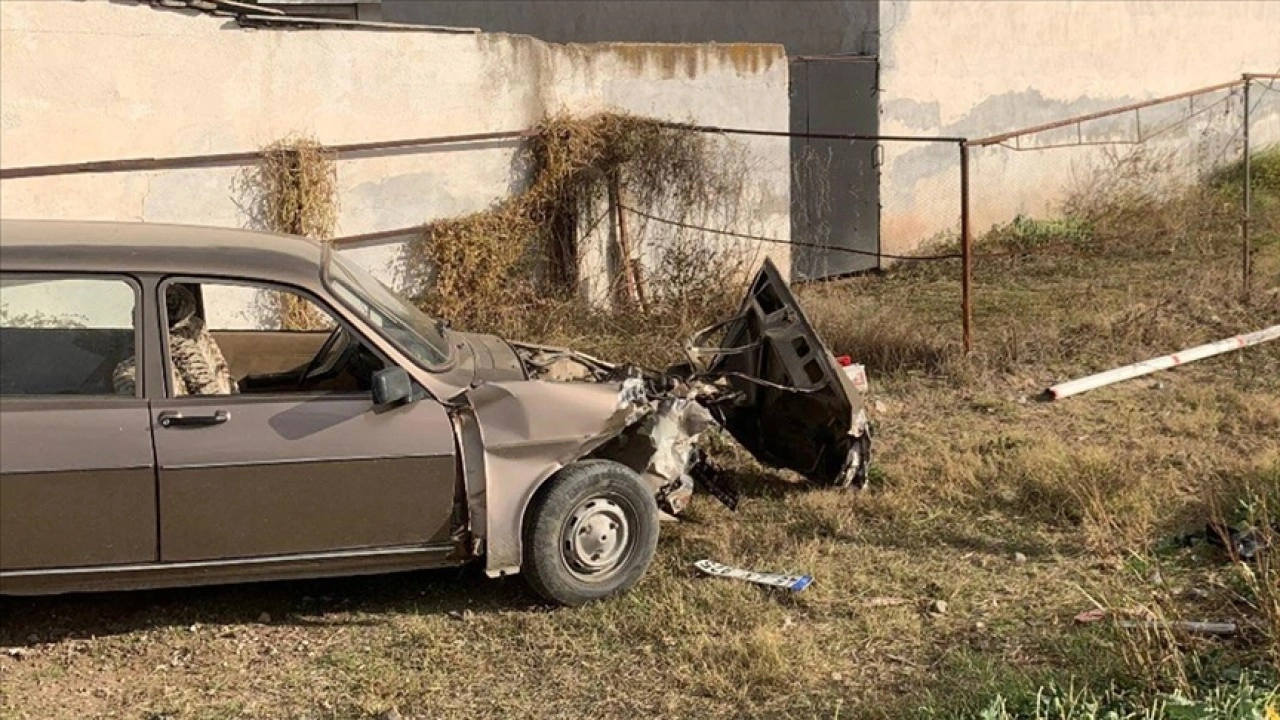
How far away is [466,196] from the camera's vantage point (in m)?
9.73

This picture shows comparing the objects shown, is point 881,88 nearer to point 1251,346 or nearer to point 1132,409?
point 1251,346

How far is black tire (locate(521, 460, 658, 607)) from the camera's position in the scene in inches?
200

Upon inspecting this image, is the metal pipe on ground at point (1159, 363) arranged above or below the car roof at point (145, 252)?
below

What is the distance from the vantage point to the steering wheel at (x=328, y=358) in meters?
5.19

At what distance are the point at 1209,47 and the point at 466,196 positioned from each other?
453 inches

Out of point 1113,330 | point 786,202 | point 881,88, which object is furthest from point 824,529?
point 881,88

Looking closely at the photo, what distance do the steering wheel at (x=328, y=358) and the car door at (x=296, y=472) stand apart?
0.86 ft

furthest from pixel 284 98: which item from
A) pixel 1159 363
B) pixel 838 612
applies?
pixel 1159 363

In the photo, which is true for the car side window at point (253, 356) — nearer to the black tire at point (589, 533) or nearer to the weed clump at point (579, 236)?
the black tire at point (589, 533)

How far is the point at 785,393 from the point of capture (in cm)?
628

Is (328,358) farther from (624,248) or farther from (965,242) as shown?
(624,248)

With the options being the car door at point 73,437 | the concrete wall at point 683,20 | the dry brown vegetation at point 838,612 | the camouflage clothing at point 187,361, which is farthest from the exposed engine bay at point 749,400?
the concrete wall at point 683,20

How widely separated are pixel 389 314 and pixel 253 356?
946mm

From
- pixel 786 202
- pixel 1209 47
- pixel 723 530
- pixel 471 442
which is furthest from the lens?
pixel 1209 47
